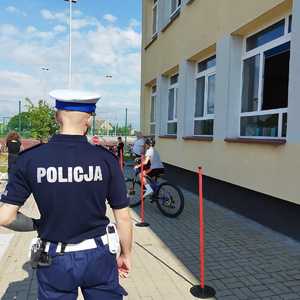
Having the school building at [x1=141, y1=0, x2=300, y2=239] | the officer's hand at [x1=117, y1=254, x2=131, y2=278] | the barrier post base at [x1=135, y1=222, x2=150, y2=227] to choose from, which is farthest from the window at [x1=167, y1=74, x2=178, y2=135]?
the officer's hand at [x1=117, y1=254, x2=131, y2=278]

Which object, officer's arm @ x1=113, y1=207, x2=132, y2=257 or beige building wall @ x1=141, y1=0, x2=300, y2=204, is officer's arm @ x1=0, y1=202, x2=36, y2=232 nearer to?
officer's arm @ x1=113, y1=207, x2=132, y2=257

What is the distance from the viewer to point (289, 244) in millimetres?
5594

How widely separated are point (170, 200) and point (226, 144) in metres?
1.60

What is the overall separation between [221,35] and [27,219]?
270 inches

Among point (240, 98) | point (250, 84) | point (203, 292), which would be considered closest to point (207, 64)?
point (240, 98)

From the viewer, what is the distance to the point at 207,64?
9.84m

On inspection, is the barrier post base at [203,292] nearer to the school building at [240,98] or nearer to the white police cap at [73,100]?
the school building at [240,98]

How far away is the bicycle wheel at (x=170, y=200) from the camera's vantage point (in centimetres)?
734

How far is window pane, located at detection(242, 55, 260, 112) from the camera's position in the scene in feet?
23.7

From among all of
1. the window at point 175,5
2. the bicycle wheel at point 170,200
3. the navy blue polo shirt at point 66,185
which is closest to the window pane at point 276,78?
the bicycle wheel at point 170,200

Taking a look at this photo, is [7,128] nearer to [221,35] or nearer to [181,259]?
[221,35]

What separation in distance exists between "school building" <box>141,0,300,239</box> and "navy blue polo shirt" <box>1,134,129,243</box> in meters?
4.05

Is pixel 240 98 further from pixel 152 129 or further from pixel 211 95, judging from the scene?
pixel 152 129

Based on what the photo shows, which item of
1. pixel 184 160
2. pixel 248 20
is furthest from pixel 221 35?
pixel 184 160
